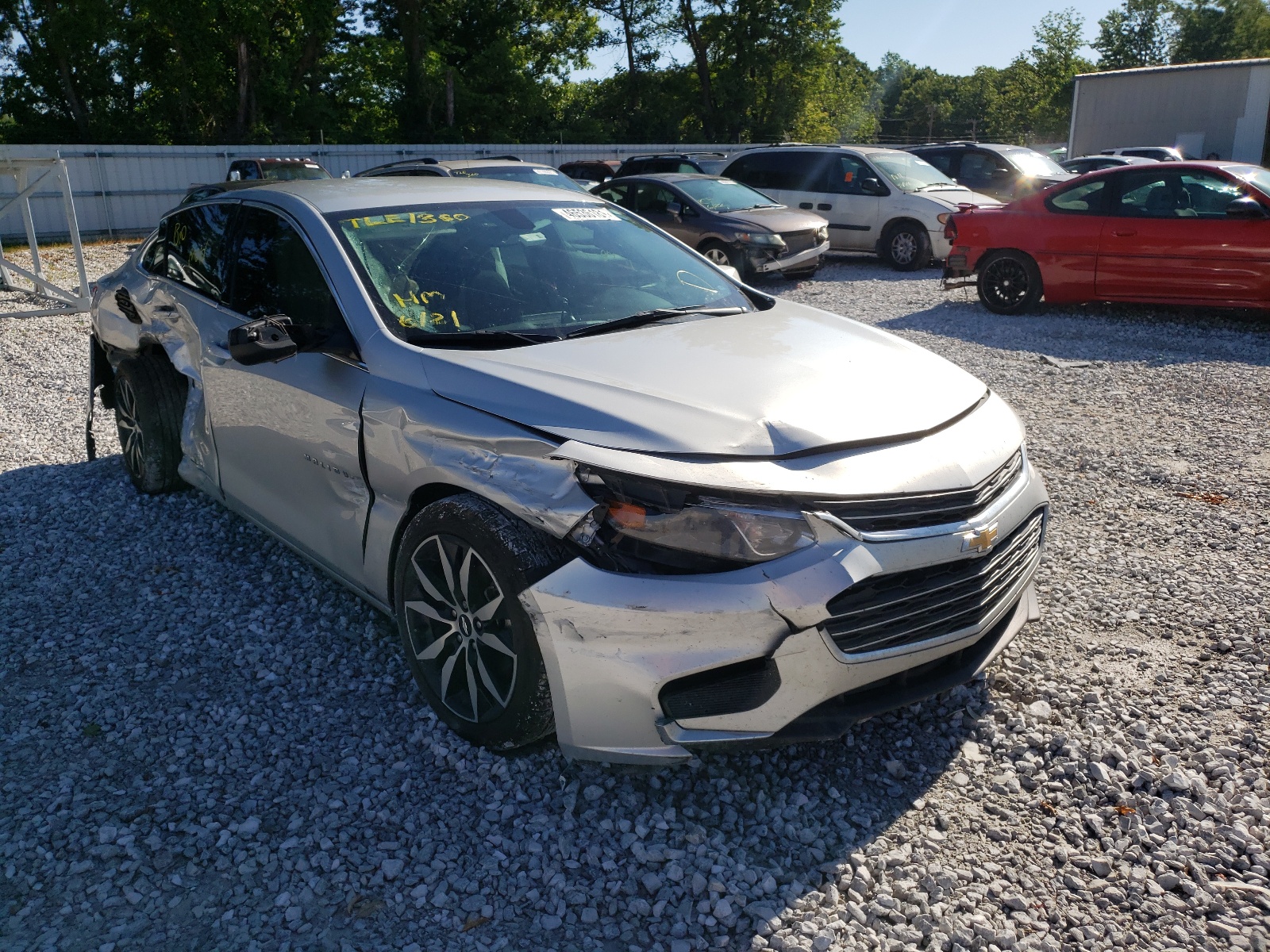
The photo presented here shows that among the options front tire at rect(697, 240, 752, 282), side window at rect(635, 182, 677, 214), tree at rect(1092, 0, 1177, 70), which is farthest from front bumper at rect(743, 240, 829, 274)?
tree at rect(1092, 0, 1177, 70)

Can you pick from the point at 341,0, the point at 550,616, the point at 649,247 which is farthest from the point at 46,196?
the point at 550,616

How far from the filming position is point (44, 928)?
2.48 meters

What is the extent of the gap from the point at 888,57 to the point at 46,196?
170 meters

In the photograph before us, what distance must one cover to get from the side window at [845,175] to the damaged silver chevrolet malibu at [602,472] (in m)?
11.8

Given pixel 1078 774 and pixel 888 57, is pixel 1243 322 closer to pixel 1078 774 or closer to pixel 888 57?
pixel 1078 774

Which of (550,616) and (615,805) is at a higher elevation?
(550,616)

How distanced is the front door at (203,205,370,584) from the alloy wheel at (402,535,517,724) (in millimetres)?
412

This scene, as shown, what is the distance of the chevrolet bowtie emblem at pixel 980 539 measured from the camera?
2781 millimetres

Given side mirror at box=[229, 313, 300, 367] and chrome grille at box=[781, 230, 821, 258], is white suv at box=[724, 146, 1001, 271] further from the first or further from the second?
side mirror at box=[229, 313, 300, 367]

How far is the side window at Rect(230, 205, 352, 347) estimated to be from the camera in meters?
3.59

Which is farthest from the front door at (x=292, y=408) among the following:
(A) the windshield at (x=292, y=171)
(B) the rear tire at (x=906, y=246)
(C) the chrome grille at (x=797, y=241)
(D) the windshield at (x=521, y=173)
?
(A) the windshield at (x=292, y=171)

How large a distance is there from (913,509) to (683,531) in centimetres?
64

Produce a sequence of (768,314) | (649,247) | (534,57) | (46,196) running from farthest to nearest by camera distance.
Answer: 1. (534,57)
2. (46,196)
3. (649,247)
4. (768,314)

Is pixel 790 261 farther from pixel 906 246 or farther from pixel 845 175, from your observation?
pixel 845 175
